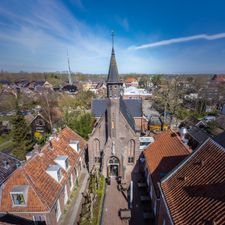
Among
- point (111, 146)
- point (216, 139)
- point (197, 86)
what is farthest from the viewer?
point (197, 86)

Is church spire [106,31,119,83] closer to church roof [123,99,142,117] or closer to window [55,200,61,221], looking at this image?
window [55,200,61,221]

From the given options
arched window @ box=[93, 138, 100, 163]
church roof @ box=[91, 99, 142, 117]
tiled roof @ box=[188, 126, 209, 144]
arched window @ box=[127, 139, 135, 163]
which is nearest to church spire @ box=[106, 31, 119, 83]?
arched window @ box=[127, 139, 135, 163]

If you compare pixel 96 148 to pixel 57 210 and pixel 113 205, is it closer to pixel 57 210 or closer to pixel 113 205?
pixel 113 205

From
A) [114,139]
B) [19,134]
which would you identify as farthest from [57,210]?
[19,134]

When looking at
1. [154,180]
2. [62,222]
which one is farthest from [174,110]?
[62,222]

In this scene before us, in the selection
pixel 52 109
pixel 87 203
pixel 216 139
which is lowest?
pixel 87 203

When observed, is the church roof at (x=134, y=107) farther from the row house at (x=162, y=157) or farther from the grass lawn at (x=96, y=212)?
the grass lawn at (x=96, y=212)

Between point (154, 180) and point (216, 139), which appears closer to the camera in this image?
point (216, 139)

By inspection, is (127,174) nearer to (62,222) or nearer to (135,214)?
(135,214)
